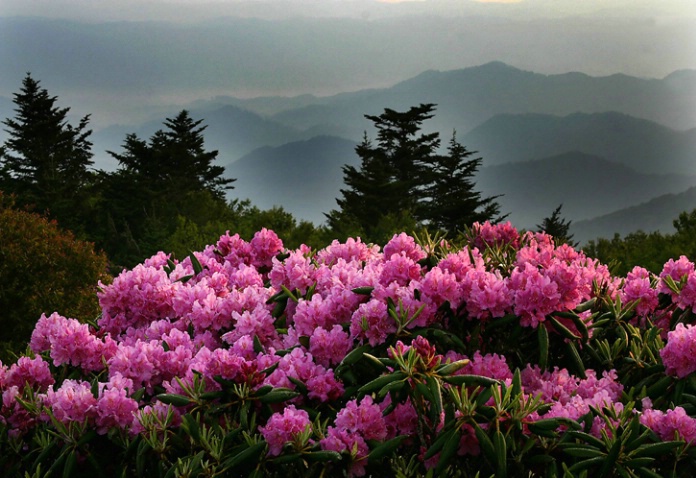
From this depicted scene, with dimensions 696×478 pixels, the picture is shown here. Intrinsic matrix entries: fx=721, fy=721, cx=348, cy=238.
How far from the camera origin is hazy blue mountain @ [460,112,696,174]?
438 ft

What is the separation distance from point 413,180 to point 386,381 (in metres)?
28.4

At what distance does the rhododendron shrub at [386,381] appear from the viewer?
9.37ft

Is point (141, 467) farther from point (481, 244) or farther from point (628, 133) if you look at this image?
point (628, 133)

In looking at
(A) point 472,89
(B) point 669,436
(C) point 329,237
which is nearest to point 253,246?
(B) point 669,436

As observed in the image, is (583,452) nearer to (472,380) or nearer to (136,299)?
(472,380)

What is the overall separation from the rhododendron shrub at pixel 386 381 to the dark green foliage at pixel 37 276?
8.60m

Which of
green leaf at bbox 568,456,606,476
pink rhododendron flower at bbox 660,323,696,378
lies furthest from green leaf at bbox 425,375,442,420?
pink rhododendron flower at bbox 660,323,696,378

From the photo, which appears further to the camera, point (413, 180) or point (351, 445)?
point (413, 180)

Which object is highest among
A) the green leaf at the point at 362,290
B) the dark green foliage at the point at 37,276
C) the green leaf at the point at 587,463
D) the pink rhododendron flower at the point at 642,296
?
the green leaf at the point at 362,290

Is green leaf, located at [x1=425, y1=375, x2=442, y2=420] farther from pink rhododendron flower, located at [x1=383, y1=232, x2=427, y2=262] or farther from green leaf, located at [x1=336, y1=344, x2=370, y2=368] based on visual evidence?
pink rhododendron flower, located at [x1=383, y1=232, x2=427, y2=262]

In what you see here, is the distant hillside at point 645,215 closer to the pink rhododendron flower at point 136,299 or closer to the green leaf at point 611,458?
the pink rhododendron flower at point 136,299

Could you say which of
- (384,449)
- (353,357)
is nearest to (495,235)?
(353,357)

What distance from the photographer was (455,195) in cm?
3431

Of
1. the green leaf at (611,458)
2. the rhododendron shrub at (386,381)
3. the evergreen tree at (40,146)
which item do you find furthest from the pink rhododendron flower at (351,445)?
the evergreen tree at (40,146)
